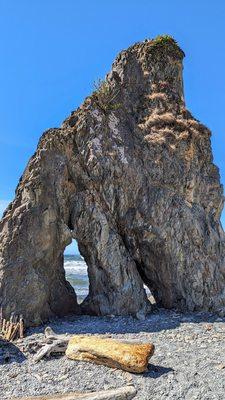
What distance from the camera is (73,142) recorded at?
2273cm

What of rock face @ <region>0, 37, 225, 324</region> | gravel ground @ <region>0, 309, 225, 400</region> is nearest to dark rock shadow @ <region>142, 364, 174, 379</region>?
gravel ground @ <region>0, 309, 225, 400</region>

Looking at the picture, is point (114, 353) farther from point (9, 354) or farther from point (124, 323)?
point (124, 323)

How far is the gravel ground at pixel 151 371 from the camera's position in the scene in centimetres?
1114

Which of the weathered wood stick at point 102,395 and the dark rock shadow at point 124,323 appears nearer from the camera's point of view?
the weathered wood stick at point 102,395

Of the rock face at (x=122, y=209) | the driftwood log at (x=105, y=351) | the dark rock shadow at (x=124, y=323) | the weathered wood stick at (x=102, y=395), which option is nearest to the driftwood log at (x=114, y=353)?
the driftwood log at (x=105, y=351)

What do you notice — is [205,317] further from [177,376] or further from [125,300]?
[177,376]

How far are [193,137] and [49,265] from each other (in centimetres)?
1233

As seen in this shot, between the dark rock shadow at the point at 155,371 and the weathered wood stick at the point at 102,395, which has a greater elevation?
the dark rock shadow at the point at 155,371

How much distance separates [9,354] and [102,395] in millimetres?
5501

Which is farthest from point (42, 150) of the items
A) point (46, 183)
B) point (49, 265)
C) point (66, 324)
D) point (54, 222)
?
point (66, 324)

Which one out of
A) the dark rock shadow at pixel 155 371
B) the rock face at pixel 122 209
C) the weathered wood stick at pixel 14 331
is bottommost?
the dark rock shadow at pixel 155 371

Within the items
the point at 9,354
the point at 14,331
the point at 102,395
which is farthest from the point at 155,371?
the point at 14,331

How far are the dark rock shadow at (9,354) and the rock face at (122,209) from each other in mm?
3059

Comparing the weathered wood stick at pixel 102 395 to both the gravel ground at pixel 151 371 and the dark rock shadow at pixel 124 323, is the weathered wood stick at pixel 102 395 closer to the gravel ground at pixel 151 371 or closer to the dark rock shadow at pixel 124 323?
the gravel ground at pixel 151 371
